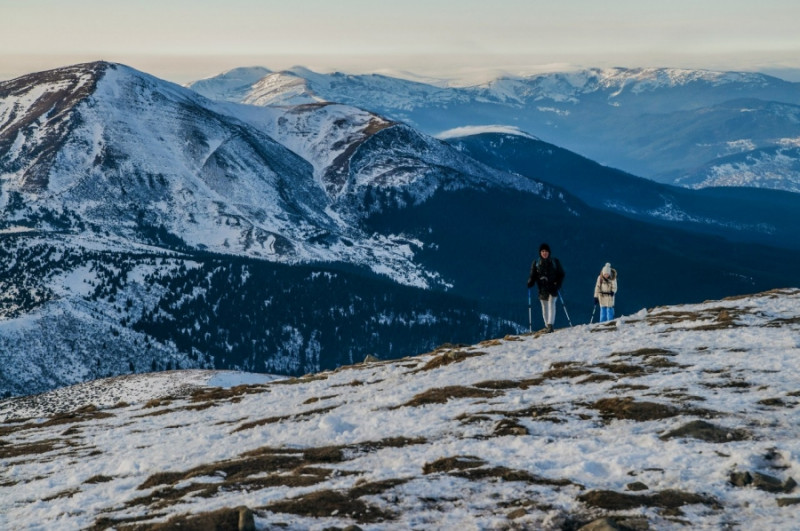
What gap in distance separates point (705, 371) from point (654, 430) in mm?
8553

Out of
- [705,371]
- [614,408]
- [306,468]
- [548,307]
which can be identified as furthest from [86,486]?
[548,307]

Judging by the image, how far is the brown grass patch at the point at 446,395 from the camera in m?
33.8

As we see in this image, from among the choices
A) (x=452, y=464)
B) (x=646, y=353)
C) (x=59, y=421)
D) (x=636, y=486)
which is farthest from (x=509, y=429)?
(x=59, y=421)

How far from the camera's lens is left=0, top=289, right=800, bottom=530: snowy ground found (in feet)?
65.7

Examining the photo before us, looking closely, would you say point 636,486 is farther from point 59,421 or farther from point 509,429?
point 59,421

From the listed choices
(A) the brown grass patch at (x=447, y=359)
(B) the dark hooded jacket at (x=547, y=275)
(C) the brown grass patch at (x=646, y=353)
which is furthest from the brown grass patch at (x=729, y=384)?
(B) the dark hooded jacket at (x=547, y=275)

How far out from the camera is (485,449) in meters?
25.0

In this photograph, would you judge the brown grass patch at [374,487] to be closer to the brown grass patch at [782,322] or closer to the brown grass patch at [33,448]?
the brown grass patch at [33,448]

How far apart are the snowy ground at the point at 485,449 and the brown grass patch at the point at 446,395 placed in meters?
0.15

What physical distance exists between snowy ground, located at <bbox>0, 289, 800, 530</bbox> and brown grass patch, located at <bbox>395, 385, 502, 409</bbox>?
6.1 inches

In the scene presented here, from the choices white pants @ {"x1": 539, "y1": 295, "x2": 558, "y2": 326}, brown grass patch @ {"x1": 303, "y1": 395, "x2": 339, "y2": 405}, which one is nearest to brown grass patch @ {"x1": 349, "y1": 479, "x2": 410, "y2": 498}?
brown grass patch @ {"x1": 303, "y1": 395, "x2": 339, "y2": 405}

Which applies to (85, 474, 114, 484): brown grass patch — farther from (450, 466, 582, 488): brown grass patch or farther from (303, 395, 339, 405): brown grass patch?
(303, 395, 339, 405): brown grass patch

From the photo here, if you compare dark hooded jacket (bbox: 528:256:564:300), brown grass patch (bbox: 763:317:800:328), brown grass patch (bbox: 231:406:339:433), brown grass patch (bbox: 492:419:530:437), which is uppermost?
dark hooded jacket (bbox: 528:256:564:300)

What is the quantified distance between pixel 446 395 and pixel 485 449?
9.66 metres
